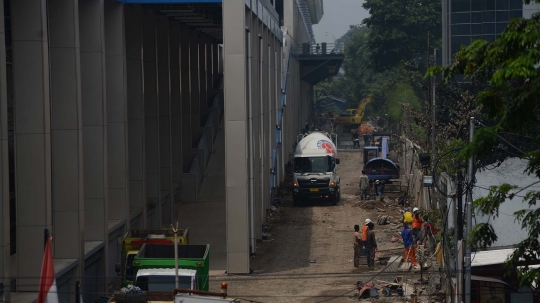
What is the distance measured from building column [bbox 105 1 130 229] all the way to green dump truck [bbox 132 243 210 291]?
19.2 feet

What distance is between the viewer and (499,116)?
11164mm

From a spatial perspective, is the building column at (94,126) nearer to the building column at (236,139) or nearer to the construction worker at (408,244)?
the building column at (236,139)

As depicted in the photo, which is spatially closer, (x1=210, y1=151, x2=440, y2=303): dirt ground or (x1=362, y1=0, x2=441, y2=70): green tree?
(x1=210, y1=151, x2=440, y2=303): dirt ground

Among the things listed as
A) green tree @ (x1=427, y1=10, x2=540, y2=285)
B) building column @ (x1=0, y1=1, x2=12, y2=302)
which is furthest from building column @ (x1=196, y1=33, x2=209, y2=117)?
green tree @ (x1=427, y1=10, x2=540, y2=285)

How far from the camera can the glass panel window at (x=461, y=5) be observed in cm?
5450

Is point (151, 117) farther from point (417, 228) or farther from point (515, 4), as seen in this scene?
point (515, 4)

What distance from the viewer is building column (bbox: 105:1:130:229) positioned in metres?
26.2

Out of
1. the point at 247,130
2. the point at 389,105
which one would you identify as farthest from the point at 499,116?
the point at 389,105

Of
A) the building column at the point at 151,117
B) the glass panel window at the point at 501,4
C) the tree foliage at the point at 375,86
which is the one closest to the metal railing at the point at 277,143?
the tree foliage at the point at 375,86

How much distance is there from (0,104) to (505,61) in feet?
33.1

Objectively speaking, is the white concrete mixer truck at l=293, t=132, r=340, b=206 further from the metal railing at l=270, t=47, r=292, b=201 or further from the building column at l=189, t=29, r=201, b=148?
the building column at l=189, t=29, r=201, b=148

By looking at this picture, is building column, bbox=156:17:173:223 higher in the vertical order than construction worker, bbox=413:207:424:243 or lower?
higher

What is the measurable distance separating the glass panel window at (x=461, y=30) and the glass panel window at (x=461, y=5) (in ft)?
3.37

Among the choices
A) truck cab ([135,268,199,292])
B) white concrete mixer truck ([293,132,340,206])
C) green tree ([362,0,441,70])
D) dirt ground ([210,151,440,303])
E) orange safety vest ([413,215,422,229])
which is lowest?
dirt ground ([210,151,440,303])
